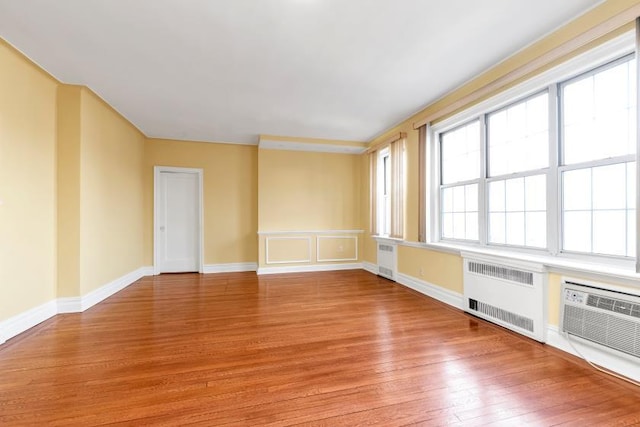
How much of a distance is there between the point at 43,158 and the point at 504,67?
4942mm

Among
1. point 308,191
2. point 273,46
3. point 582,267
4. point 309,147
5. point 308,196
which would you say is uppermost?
point 273,46

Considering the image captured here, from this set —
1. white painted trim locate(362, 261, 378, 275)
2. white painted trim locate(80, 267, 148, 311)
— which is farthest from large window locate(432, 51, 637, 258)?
white painted trim locate(80, 267, 148, 311)

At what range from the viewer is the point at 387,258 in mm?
5012

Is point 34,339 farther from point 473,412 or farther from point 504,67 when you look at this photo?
point 504,67

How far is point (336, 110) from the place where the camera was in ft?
13.4

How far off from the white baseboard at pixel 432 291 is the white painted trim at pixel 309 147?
2725 mm

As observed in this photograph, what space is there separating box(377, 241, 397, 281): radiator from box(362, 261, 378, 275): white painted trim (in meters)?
0.20

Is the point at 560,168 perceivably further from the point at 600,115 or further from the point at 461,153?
the point at 461,153

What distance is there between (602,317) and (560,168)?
126 centimetres

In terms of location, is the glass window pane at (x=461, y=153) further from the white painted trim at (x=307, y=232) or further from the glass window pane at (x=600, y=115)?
the white painted trim at (x=307, y=232)

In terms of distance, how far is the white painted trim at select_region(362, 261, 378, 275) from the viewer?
548 centimetres

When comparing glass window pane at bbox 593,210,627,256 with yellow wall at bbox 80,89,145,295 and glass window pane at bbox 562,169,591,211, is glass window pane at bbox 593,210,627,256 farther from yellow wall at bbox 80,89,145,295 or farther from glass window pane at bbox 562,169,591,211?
yellow wall at bbox 80,89,145,295

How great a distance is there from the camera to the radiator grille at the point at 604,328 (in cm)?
186

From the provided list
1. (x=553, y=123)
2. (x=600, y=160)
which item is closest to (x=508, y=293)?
(x=600, y=160)
